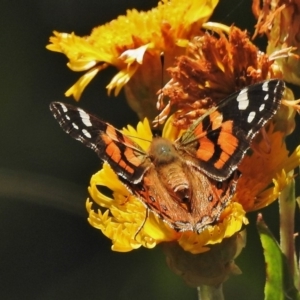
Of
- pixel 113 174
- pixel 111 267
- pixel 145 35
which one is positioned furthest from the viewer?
pixel 111 267

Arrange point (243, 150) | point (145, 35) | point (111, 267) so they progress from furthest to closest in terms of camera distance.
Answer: point (111, 267) → point (145, 35) → point (243, 150)

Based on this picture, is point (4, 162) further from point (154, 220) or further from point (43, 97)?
point (154, 220)

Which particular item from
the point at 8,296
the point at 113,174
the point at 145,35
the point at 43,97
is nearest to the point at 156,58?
the point at 145,35

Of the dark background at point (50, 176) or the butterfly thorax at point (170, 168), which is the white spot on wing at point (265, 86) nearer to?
the butterfly thorax at point (170, 168)

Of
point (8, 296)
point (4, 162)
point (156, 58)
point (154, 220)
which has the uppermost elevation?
point (156, 58)

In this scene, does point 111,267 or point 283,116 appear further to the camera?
point 111,267

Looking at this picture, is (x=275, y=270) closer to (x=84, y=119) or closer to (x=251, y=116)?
(x=251, y=116)

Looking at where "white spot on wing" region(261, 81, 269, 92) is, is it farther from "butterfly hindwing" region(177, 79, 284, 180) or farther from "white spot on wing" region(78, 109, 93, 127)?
"white spot on wing" region(78, 109, 93, 127)
